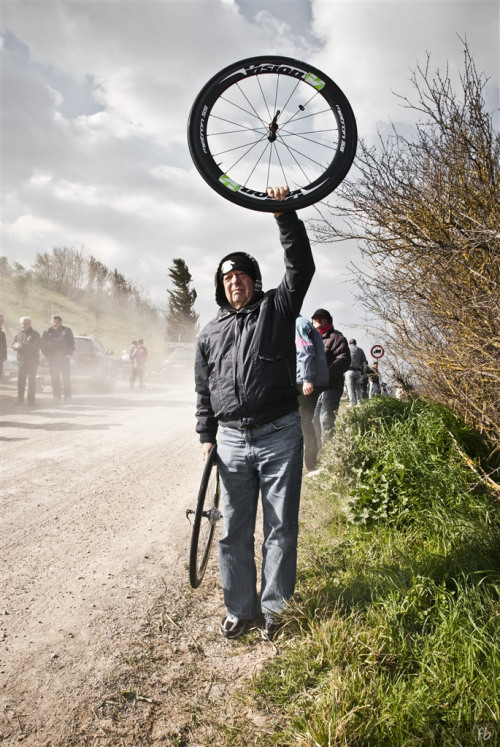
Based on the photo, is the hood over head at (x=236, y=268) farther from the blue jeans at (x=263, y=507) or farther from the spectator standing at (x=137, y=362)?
the spectator standing at (x=137, y=362)

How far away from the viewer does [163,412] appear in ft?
38.3

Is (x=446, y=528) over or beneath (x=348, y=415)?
beneath

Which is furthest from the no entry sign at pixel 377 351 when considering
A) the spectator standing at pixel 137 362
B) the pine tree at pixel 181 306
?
the pine tree at pixel 181 306

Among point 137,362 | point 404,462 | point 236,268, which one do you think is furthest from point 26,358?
point 404,462

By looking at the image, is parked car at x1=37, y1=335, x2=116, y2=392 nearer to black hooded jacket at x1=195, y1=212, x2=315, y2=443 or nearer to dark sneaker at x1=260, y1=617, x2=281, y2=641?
black hooded jacket at x1=195, y1=212, x2=315, y2=443

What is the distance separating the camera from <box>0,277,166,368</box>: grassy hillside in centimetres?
4462

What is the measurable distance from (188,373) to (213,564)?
2055 centimetres

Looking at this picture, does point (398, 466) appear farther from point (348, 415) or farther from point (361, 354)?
point (361, 354)

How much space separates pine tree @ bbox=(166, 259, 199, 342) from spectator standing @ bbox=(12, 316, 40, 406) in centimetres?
4395

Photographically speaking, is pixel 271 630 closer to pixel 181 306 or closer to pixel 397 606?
pixel 397 606

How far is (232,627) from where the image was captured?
9.12 feet

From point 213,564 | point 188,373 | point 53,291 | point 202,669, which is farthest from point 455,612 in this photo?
point 53,291

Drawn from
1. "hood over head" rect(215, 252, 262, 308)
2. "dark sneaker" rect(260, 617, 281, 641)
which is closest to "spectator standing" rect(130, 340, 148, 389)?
"hood over head" rect(215, 252, 262, 308)

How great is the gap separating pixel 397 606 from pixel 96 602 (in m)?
1.84
